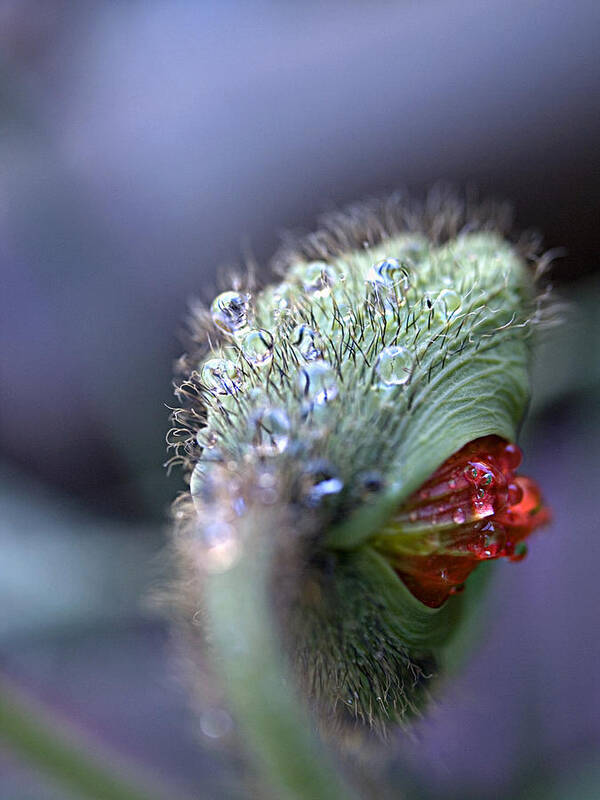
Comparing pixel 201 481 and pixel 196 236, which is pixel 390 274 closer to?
pixel 201 481

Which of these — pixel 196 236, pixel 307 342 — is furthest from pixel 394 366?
pixel 196 236

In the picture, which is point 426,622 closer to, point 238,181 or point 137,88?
point 238,181

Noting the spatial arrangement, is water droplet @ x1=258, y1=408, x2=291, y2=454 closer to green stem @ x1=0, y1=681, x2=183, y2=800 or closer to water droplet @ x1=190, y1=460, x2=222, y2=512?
water droplet @ x1=190, y1=460, x2=222, y2=512

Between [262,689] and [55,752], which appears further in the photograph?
[55,752]

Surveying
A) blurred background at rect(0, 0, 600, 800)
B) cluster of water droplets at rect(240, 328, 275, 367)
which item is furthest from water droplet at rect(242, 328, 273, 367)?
blurred background at rect(0, 0, 600, 800)

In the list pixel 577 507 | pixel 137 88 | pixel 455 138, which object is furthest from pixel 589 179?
pixel 137 88
